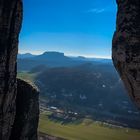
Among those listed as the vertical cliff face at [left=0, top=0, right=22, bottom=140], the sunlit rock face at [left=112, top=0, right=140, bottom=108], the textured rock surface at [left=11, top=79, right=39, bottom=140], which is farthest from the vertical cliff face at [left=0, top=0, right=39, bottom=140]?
the sunlit rock face at [left=112, top=0, right=140, bottom=108]

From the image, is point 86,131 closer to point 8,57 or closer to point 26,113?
point 26,113

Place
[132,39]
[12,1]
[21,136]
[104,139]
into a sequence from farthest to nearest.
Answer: [104,139] < [21,136] < [12,1] < [132,39]

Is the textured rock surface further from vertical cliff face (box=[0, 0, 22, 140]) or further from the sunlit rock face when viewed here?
the sunlit rock face

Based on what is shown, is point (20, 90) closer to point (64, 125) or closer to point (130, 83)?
point (130, 83)

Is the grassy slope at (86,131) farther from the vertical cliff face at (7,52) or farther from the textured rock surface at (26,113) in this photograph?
the vertical cliff face at (7,52)

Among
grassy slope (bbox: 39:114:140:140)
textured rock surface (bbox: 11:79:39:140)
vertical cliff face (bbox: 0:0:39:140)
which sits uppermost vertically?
vertical cliff face (bbox: 0:0:39:140)

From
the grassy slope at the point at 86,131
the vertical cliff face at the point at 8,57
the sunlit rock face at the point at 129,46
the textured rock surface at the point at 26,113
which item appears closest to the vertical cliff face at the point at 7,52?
the vertical cliff face at the point at 8,57

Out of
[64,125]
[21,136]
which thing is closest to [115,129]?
[64,125]
